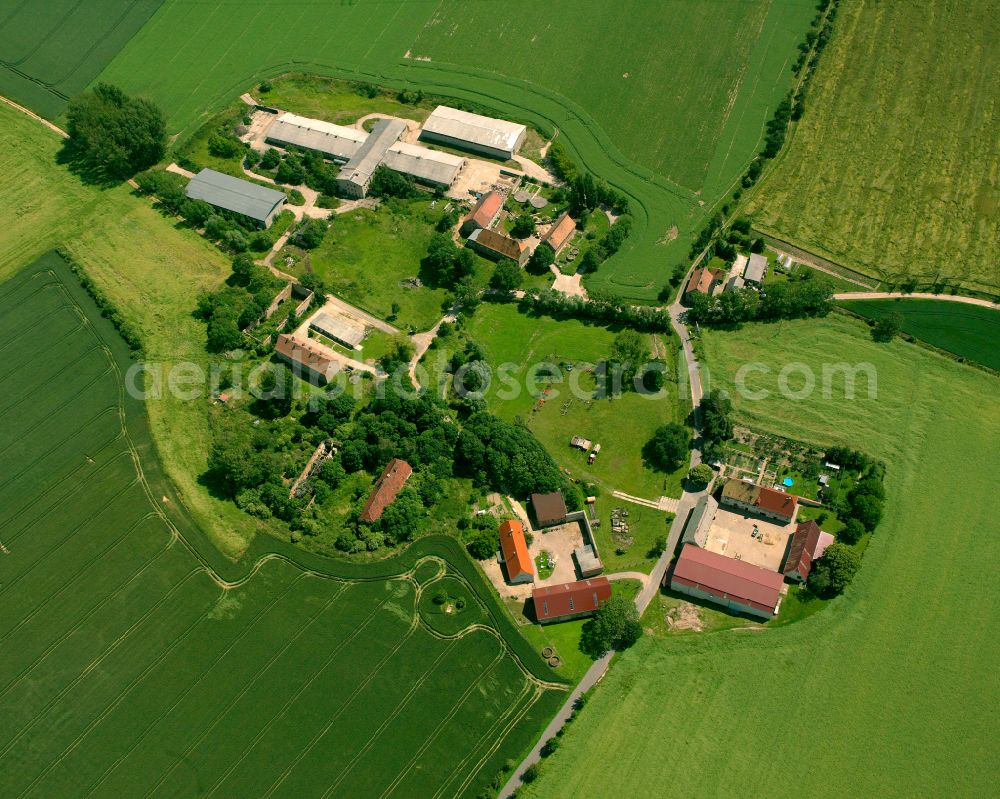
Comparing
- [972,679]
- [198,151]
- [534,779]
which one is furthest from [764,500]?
[198,151]

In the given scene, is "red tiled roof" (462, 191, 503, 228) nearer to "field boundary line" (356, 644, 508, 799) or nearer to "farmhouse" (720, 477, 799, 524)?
"farmhouse" (720, 477, 799, 524)

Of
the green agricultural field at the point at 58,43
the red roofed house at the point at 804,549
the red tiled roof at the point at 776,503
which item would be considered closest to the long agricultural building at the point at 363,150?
the green agricultural field at the point at 58,43

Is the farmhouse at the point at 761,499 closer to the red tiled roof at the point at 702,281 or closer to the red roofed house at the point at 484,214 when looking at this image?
the red tiled roof at the point at 702,281

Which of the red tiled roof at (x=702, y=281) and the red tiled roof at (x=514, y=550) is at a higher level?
the red tiled roof at (x=702, y=281)

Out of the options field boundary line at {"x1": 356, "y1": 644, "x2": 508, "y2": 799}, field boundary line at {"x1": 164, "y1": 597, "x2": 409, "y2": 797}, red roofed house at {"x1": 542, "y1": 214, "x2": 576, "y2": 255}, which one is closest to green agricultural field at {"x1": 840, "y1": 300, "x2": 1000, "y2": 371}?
red roofed house at {"x1": 542, "y1": 214, "x2": 576, "y2": 255}

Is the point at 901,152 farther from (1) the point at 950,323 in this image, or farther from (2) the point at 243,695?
(2) the point at 243,695

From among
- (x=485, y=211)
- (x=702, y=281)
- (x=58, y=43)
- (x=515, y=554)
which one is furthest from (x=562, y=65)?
(x=58, y=43)
